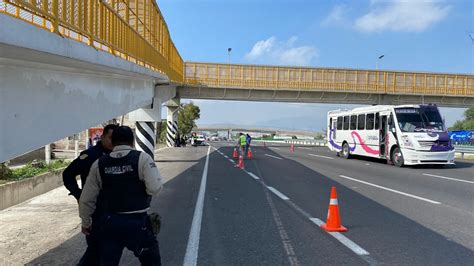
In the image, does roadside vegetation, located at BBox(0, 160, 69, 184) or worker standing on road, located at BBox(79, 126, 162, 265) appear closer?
worker standing on road, located at BBox(79, 126, 162, 265)

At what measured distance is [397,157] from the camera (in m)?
21.6

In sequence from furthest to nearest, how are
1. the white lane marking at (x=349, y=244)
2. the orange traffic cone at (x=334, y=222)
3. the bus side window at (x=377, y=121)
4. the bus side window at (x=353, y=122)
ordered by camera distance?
the bus side window at (x=353, y=122)
the bus side window at (x=377, y=121)
the orange traffic cone at (x=334, y=222)
the white lane marking at (x=349, y=244)

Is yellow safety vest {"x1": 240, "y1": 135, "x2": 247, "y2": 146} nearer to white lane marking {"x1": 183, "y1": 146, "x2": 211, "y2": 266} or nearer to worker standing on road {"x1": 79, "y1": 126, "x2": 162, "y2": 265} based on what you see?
white lane marking {"x1": 183, "y1": 146, "x2": 211, "y2": 266}

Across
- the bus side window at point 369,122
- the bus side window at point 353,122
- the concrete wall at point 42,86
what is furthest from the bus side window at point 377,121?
the concrete wall at point 42,86

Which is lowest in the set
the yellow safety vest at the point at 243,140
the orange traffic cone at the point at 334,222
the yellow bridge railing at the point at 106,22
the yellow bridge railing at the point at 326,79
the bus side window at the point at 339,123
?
the orange traffic cone at the point at 334,222

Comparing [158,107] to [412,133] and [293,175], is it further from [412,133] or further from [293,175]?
[412,133]

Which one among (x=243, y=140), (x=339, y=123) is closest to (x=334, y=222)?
(x=243, y=140)

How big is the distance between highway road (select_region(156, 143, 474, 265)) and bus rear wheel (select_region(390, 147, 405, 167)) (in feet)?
23.1

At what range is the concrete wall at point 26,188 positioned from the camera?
1029 cm

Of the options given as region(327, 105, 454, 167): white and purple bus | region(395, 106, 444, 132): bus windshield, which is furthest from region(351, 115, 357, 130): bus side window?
region(395, 106, 444, 132): bus windshield

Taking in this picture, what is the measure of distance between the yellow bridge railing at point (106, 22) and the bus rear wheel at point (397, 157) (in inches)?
471

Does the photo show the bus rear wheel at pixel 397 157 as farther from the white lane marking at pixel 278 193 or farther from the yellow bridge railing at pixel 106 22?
the yellow bridge railing at pixel 106 22

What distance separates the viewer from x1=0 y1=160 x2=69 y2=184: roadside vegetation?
39.8 feet

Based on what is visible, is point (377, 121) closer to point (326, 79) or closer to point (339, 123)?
point (339, 123)
